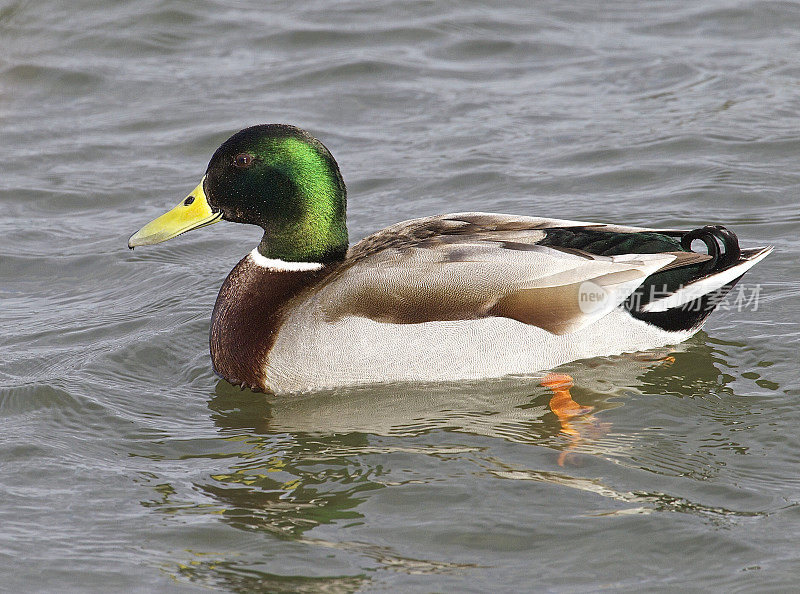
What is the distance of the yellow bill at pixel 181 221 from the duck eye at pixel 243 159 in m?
0.24

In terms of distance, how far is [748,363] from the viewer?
19.5 feet

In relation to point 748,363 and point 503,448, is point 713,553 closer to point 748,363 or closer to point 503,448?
point 503,448

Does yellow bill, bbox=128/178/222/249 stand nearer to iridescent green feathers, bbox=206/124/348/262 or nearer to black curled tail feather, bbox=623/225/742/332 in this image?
iridescent green feathers, bbox=206/124/348/262

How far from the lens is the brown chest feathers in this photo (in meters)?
5.80

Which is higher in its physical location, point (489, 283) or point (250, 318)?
point (489, 283)

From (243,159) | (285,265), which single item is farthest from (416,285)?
(243,159)

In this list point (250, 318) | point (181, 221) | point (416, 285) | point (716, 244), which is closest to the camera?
point (416, 285)

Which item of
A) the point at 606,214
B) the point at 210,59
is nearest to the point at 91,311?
the point at 606,214

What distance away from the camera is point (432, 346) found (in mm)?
5602

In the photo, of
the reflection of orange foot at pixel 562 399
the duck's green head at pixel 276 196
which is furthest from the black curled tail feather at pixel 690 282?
the duck's green head at pixel 276 196

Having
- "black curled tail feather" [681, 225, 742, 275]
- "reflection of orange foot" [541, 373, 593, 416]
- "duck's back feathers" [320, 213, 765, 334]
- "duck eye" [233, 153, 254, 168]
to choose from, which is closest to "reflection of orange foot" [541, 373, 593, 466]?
"reflection of orange foot" [541, 373, 593, 416]

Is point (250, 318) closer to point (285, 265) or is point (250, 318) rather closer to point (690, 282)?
point (285, 265)

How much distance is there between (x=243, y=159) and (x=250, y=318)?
0.78 metres

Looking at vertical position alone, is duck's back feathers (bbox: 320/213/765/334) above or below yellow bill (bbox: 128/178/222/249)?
below
